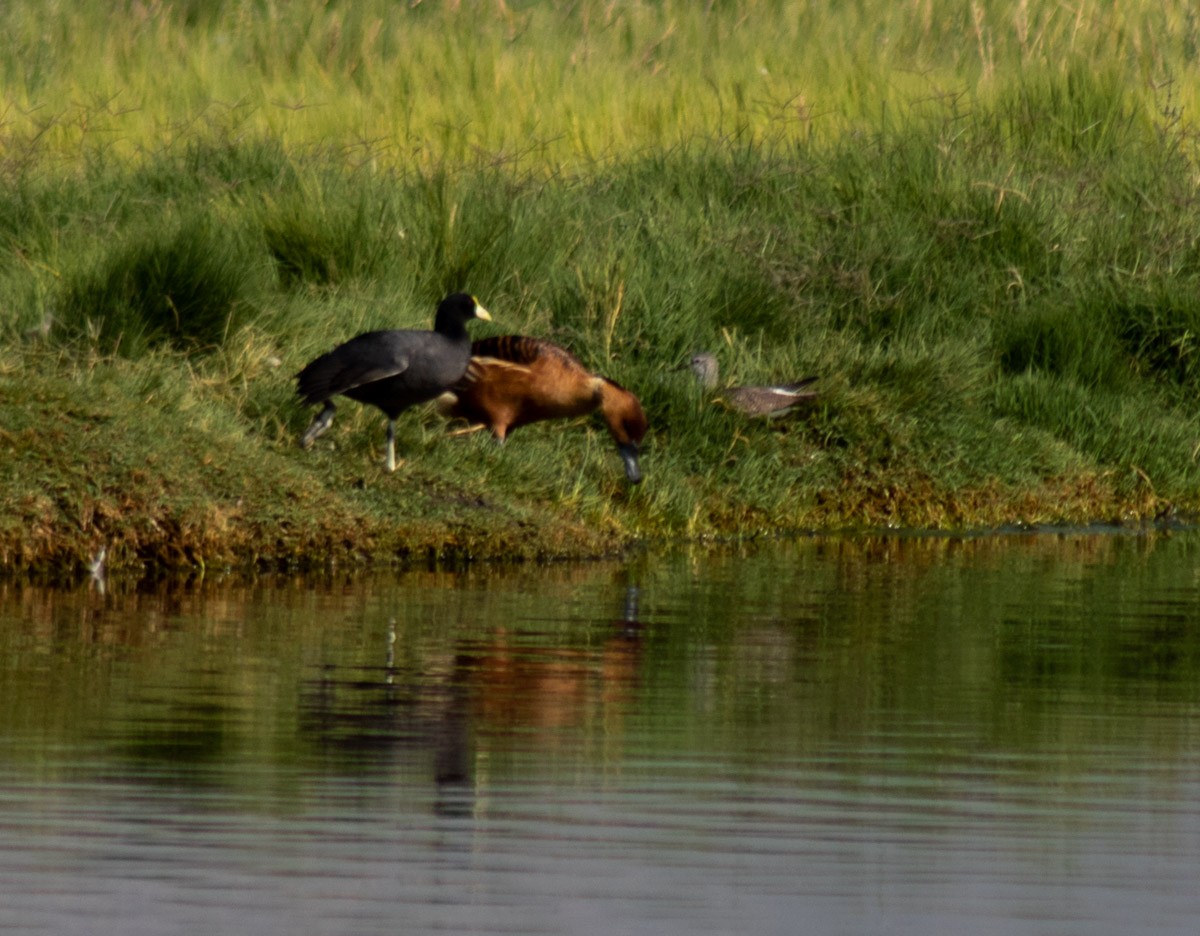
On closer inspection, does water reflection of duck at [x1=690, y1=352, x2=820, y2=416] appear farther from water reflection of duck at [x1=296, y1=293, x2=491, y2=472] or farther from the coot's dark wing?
the coot's dark wing

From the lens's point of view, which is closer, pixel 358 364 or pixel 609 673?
pixel 609 673

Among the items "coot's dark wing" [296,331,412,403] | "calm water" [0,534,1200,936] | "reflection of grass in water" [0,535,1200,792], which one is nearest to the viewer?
"calm water" [0,534,1200,936]

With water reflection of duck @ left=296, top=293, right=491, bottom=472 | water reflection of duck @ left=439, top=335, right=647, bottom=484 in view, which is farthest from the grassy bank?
water reflection of duck @ left=296, top=293, right=491, bottom=472

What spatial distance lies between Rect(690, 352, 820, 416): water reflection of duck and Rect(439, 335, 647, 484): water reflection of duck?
0.95 m

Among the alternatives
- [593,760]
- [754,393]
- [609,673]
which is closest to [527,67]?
[754,393]

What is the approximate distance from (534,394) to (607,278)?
6.16 ft

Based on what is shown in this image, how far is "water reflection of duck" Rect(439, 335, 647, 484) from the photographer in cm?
1108

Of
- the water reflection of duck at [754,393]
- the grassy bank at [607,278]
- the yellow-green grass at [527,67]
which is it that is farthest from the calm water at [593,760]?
the yellow-green grass at [527,67]

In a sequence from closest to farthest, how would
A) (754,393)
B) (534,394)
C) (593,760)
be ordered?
(593,760) < (534,394) < (754,393)

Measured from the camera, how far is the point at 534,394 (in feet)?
36.7

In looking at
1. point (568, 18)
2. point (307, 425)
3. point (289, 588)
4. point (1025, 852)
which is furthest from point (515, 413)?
point (568, 18)

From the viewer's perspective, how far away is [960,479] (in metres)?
12.6

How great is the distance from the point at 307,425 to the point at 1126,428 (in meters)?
4.84

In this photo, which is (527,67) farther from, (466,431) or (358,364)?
(358,364)
